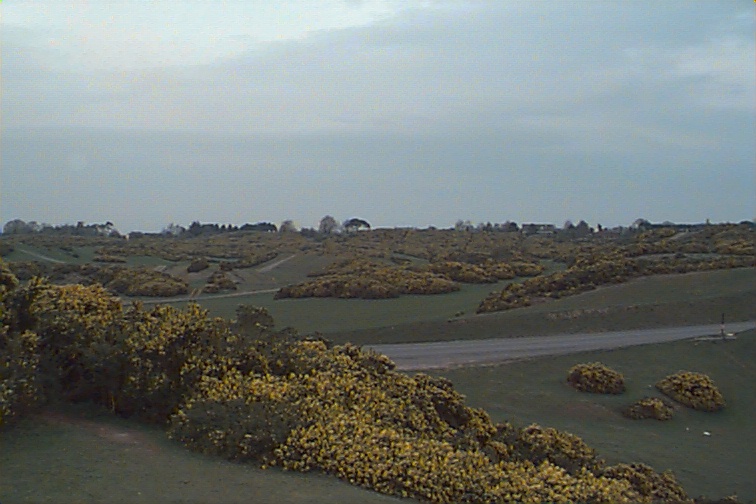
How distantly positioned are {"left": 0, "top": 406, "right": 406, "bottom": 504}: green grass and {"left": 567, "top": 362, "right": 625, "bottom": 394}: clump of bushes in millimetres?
10281

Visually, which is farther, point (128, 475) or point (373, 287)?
point (373, 287)

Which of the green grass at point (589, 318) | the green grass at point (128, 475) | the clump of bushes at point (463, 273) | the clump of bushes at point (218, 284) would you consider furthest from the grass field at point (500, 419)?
the clump of bushes at point (218, 284)

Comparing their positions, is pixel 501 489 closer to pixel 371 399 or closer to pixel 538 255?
pixel 371 399

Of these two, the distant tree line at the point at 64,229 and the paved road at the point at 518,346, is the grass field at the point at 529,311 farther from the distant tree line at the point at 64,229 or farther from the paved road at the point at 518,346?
the distant tree line at the point at 64,229

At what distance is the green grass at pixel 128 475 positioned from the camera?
605cm

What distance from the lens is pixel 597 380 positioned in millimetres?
15836

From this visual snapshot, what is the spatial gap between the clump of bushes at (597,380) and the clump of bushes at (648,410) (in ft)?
3.05

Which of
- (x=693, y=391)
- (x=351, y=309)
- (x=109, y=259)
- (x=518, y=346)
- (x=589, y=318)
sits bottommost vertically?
(x=693, y=391)

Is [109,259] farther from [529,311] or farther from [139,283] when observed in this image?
[529,311]

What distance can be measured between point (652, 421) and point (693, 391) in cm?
185

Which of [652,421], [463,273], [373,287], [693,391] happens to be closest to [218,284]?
[373,287]

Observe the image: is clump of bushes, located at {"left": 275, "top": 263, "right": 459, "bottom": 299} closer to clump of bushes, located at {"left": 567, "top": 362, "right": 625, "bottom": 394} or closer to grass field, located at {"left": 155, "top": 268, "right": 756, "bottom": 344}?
grass field, located at {"left": 155, "top": 268, "right": 756, "bottom": 344}

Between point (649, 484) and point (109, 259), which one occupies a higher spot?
point (109, 259)

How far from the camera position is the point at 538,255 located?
6688cm
